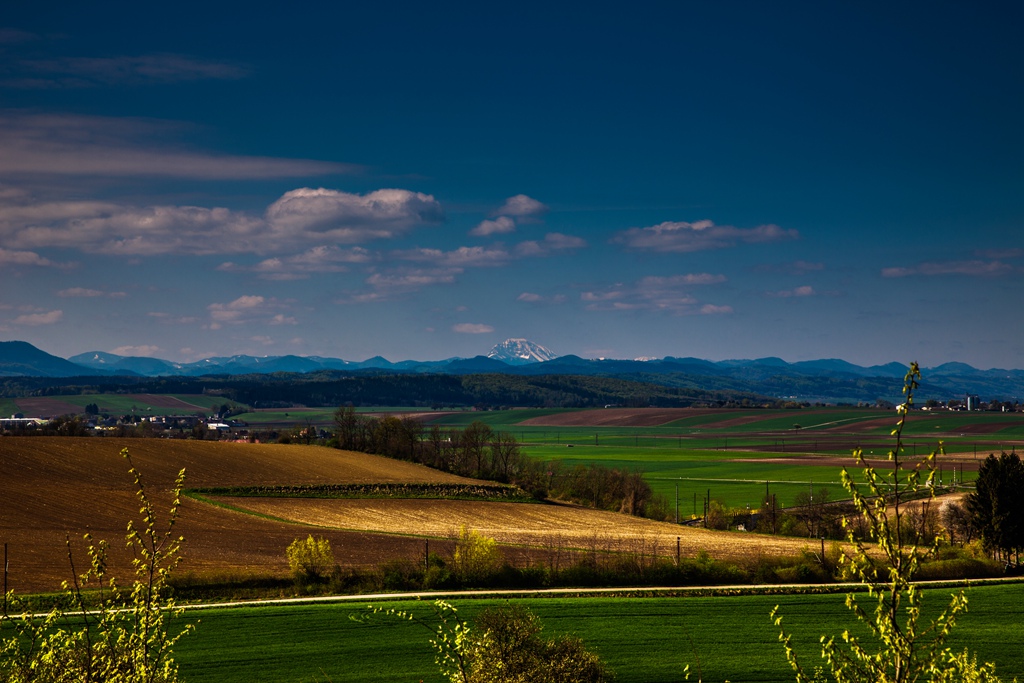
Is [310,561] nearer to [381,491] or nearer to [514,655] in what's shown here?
[514,655]

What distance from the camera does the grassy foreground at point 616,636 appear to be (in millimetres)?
28172

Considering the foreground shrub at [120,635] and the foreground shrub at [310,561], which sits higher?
the foreground shrub at [120,635]

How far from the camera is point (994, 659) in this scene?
96.4 ft

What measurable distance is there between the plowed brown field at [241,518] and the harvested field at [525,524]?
0.11m

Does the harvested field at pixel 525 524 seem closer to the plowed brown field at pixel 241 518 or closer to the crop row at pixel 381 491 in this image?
the plowed brown field at pixel 241 518

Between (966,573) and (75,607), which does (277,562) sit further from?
(966,573)

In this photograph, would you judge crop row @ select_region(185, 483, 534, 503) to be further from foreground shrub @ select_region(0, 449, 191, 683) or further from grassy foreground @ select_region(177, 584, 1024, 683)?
foreground shrub @ select_region(0, 449, 191, 683)

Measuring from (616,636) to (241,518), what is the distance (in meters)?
Result: 39.3

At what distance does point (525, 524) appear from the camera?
71.6m

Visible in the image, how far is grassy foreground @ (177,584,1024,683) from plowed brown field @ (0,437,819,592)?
11.1 meters

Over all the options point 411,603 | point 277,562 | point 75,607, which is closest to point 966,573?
point 411,603

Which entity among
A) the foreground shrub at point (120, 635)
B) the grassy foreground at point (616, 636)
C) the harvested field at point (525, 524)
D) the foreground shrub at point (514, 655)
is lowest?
the harvested field at point (525, 524)

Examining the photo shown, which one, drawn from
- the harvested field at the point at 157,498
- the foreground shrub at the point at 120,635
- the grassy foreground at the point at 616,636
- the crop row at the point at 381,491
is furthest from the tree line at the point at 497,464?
the foreground shrub at the point at 120,635

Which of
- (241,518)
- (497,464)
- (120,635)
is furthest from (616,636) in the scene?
(497,464)
